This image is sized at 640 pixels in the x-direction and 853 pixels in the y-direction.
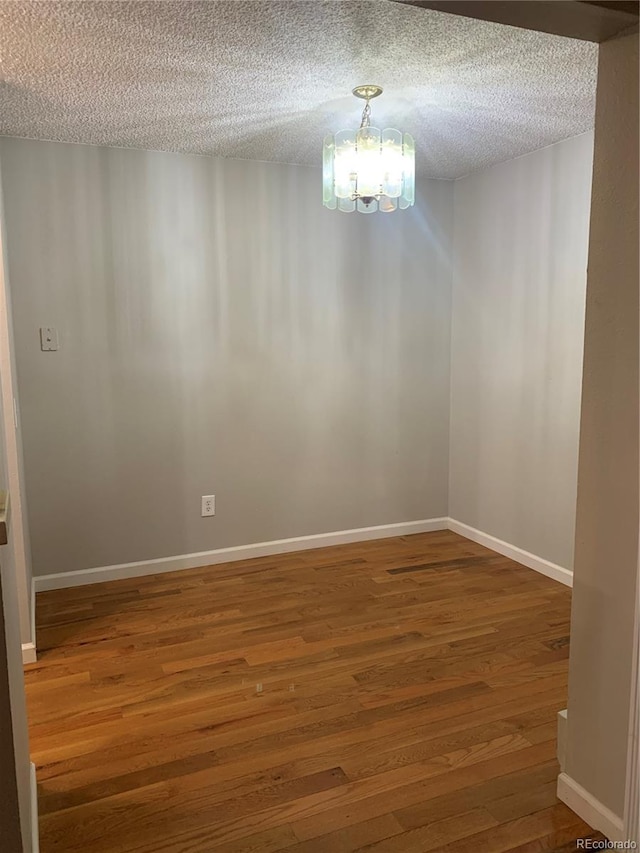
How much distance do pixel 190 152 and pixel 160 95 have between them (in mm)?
863

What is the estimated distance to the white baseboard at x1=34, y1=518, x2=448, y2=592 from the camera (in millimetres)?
3357

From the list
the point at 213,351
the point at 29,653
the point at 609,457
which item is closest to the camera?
the point at 609,457

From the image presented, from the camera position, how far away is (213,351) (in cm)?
351

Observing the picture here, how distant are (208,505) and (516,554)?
1753mm

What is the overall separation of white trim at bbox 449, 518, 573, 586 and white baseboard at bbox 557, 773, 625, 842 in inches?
63.2

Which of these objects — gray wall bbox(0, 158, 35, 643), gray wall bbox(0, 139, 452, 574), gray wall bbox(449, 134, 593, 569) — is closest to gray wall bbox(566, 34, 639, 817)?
gray wall bbox(449, 134, 593, 569)

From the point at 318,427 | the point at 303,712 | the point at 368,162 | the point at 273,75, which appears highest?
the point at 273,75

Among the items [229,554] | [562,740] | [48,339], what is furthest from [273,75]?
[229,554]

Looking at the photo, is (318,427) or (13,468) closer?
(13,468)

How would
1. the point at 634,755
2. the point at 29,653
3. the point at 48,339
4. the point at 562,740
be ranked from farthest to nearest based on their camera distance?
the point at 48,339 → the point at 29,653 → the point at 562,740 → the point at 634,755

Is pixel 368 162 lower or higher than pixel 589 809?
higher

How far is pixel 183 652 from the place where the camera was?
2.66m

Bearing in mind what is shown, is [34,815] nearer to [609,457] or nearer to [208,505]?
[609,457]

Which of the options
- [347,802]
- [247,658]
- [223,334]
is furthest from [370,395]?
[347,802]
